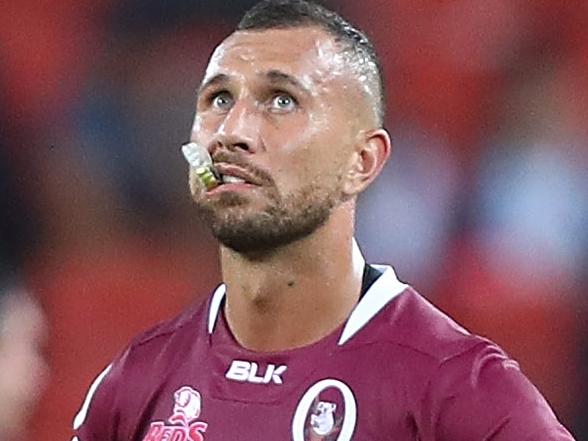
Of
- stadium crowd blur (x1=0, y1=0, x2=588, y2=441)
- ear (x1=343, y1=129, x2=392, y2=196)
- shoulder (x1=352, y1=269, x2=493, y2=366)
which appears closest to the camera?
shoulder (x1=352, y1=269, x2=493, y2=366)

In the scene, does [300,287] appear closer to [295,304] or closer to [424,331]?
[295,304]

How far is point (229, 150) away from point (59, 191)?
128 centimetres

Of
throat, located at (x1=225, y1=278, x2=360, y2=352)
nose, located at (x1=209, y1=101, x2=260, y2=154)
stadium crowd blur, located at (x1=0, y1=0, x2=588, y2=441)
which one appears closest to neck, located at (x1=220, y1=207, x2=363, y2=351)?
throat, located at (x1=225, y1=278, x2=360, y2=352)

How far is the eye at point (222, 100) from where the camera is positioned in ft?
4.70

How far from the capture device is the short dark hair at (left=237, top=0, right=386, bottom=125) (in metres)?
1.46

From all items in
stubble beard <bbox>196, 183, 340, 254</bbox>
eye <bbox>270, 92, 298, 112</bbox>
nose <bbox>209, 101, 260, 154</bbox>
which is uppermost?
eye <bbox>270, 92, 298, 112</bbox>

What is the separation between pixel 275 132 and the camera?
1392 mm

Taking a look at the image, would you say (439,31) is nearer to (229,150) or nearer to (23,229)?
(23,229)

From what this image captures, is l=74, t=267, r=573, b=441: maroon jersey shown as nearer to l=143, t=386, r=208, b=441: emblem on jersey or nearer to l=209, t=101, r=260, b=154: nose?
l=143, t=386, r=208, b=441: emblem on jersey

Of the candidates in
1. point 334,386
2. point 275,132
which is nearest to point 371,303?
point 334,386

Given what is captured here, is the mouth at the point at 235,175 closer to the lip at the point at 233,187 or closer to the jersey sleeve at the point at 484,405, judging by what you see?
the lip at the point at 233,187

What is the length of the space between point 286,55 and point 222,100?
0.28 feet

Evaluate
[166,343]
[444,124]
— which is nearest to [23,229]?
[444,124]

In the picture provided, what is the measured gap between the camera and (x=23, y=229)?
258 centimetres
